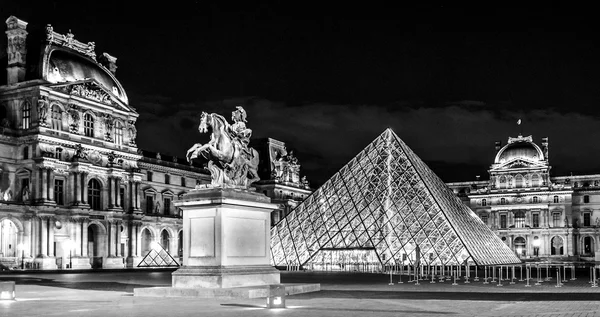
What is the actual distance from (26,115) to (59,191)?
19.2 feet

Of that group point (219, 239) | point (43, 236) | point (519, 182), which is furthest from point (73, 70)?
point (519, 182)

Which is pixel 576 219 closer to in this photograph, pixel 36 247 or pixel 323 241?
pixel 323 241

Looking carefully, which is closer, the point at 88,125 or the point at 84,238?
the point at 84,238

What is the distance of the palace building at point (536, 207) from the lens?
9906 cm

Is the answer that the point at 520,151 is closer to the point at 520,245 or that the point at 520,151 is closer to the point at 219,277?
the point at 520,245

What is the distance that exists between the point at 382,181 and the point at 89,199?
2372 centimetres

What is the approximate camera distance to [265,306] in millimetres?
14188

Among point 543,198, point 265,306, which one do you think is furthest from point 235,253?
point 543,198

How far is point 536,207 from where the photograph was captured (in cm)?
10019

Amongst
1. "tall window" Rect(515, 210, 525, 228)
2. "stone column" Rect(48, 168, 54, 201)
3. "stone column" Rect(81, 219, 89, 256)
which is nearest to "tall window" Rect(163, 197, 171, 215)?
"stone column" Rect(81, 219, 89, 256)

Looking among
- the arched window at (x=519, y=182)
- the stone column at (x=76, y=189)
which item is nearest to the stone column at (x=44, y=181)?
the stone column at (x=76, y=189)

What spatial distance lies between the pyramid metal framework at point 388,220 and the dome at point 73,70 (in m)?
20.0

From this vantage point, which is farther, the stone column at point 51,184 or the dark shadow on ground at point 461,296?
the stone column at point 51,184

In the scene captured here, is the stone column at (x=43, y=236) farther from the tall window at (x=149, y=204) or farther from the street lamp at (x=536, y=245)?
the street lamp at (x=536, y=245)
